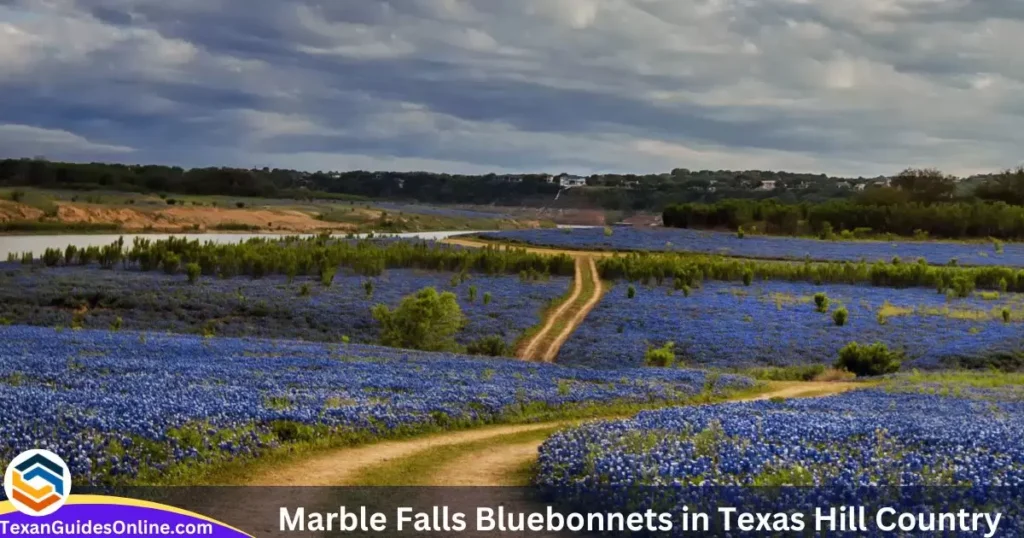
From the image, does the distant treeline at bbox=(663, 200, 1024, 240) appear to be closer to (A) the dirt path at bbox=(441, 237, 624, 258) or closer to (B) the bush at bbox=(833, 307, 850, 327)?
(A) the dirt path at bbox=(441, 237, 624, 258)

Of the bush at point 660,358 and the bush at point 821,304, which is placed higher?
the bush at point 821,304

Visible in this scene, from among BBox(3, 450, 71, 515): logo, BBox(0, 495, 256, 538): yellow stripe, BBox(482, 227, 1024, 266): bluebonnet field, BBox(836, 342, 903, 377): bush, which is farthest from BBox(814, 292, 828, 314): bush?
BBox(3, 450, 71, 515): logo

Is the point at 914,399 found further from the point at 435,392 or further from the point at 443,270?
the point at 443,270

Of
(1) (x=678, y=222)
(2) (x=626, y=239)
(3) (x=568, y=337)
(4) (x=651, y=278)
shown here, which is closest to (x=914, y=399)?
(3) (x=568, y=337)

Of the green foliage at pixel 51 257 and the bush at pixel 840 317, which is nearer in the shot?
the bush at pixel 840 317

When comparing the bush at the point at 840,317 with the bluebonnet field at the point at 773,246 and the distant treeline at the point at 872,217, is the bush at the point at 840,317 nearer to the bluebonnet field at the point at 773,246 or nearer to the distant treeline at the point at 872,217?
the bluebonnet field at the point at 773,246

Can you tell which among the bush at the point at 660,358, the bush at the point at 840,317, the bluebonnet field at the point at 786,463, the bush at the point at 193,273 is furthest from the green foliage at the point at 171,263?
the bluebonnet field at the point at 786,463
